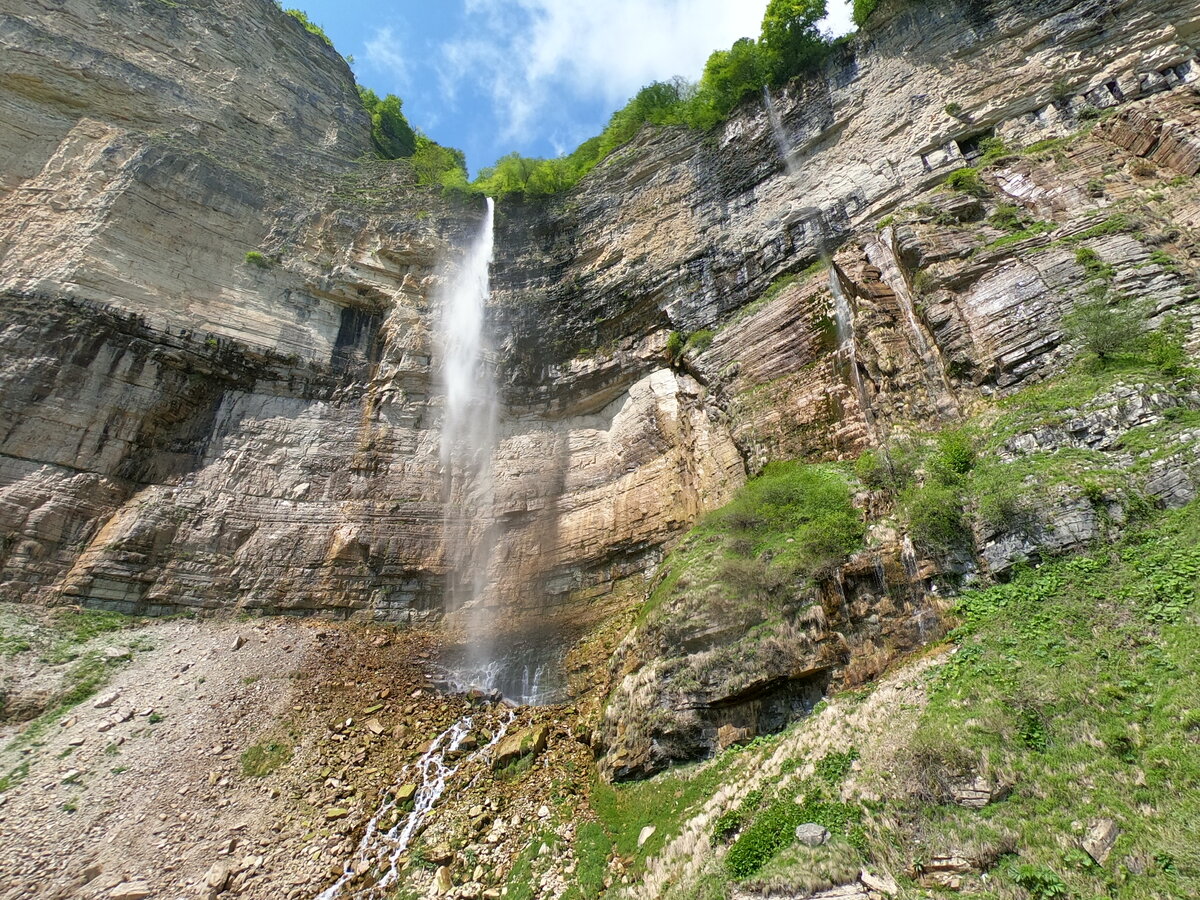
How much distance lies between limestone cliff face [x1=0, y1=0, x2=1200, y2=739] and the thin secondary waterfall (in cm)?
29

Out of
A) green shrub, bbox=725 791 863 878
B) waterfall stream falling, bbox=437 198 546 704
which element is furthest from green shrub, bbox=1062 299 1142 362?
waterfall stream falling, bbox=437 198 546 704

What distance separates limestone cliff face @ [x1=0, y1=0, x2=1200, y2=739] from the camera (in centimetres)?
1323

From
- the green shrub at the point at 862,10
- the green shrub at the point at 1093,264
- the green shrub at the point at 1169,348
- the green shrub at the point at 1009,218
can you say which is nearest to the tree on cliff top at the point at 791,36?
the green shrub at the point at 862,10

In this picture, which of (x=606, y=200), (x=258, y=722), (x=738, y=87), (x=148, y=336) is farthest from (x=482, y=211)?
(x=258, y=722)

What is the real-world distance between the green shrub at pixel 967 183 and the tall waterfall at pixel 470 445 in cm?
1487

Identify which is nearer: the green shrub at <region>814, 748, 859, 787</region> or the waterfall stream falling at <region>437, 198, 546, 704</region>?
the green shrub at <region>814, 748, 859, 787</region>

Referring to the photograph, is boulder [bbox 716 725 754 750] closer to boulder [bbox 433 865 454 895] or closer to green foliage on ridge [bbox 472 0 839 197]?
boulder [bbox 433 865 454 895]

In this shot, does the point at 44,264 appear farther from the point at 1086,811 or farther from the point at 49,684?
the point at 1086,811

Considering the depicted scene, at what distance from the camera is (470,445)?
2047 centimetres

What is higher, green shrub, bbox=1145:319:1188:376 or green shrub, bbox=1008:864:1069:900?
green shrub, bbox=1145:319:1188:376

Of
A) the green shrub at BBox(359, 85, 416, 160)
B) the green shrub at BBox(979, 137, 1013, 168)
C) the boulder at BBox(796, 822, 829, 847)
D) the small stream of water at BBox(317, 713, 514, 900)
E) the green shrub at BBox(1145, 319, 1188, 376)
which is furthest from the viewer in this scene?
the green shrub at BBox(359, 85, 416, 160)

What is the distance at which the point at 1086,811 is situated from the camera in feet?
18.0

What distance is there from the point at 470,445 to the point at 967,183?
15978 millimetres

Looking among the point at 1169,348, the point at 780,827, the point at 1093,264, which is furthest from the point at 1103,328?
the point at 780,827
